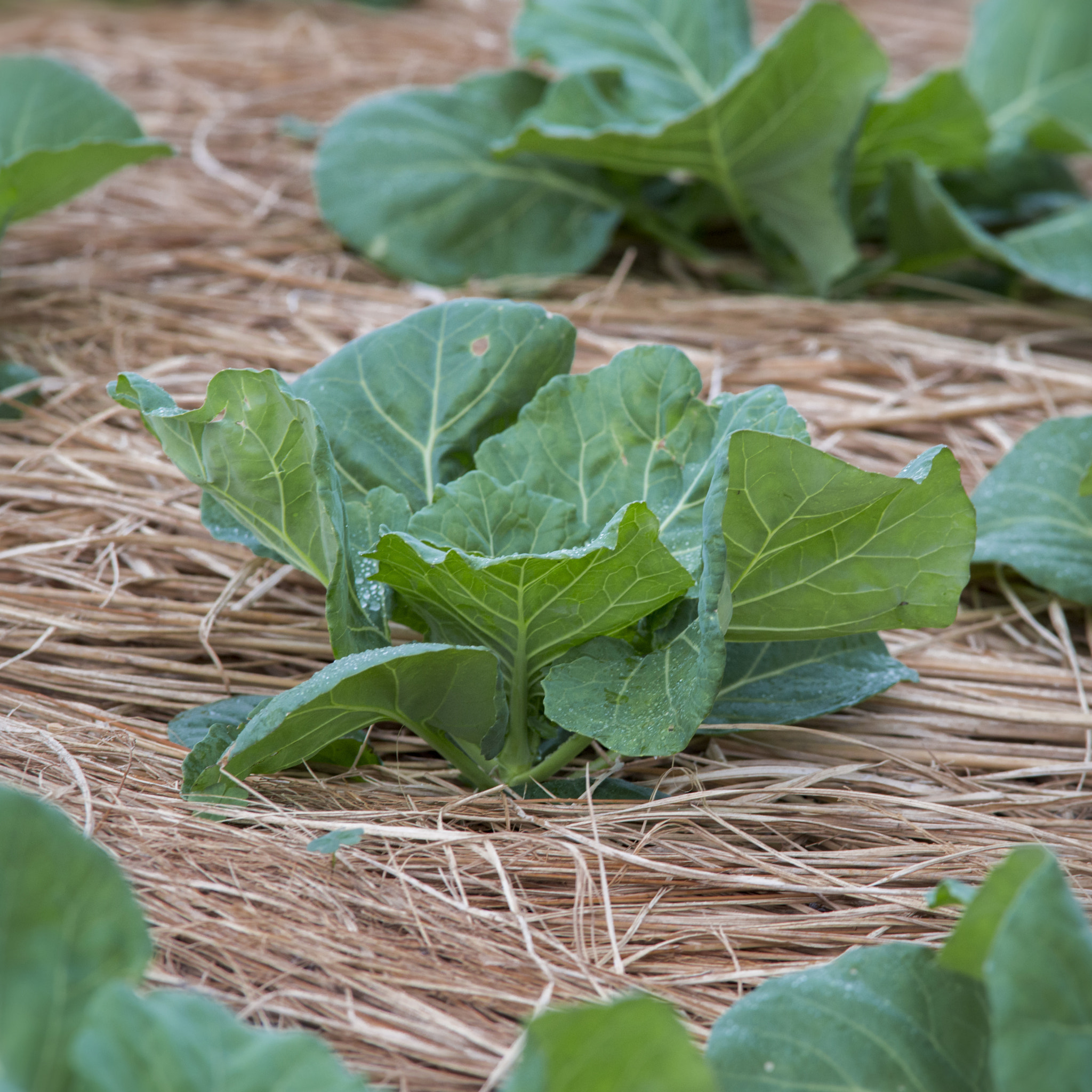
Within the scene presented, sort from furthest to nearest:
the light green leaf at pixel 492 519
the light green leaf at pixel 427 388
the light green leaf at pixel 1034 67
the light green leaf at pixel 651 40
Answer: the light green leaf at pixel 1034 67 → the light green leaf at pixel 651 40 → the light green leaf at pixel 427 388 → the light green leaf at pixel 492 519

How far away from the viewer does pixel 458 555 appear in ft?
2.95

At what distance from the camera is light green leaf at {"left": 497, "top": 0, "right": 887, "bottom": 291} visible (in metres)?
1.67

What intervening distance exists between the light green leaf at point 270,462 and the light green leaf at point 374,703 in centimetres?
7

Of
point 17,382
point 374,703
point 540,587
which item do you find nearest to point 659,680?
point 540,587

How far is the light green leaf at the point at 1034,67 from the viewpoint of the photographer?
6.75 feet

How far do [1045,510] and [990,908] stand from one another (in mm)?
795

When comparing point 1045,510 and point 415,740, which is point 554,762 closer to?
point 415,740

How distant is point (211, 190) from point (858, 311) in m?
1.24

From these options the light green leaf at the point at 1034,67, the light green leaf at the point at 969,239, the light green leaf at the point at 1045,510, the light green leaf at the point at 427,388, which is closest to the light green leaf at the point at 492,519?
the light green leaf at the point at 427,388

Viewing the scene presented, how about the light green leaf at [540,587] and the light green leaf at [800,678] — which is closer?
the light green leaf at [540,587]

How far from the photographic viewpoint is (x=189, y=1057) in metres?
0.59

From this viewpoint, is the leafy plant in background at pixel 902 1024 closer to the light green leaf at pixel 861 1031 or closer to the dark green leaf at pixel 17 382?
the light green leaf at pixel 861 1031

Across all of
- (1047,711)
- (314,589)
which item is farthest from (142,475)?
(1047,711)

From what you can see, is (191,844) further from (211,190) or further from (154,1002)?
(211,190)
